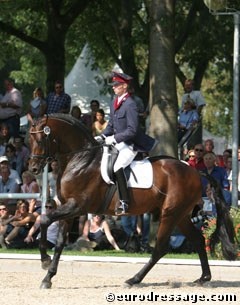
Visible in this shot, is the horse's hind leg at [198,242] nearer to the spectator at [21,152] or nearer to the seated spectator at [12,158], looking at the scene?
the spectator at [21,152]

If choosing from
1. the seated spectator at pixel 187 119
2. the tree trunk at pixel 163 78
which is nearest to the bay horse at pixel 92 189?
the tree trunk at pixel 163 78

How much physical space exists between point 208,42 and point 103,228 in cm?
1666

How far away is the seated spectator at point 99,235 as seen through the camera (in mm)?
16527

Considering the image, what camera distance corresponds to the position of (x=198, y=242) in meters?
12.7

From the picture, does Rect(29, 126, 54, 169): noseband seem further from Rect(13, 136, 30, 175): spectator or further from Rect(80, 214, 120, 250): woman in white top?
Rect(13, 136, 30, 175): spectator

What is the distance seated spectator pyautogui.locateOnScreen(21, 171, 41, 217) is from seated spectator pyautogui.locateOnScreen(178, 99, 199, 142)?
4843 millimetres

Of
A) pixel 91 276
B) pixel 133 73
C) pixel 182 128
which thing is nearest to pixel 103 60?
pixel 133 73

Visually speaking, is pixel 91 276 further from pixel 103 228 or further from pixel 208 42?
pixel 208 42

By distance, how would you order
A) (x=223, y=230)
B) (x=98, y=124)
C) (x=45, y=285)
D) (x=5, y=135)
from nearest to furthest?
(x=45, y=285), (x=223, y=230), (x=98, y=124), (x=5, y=135)

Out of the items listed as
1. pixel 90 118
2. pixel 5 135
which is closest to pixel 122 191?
pixel 5 135

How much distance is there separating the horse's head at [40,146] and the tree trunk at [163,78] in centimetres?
504

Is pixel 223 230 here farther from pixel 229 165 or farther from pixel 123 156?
pixel 229 165

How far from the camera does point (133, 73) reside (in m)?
28.2

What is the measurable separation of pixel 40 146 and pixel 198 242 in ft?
8.57
